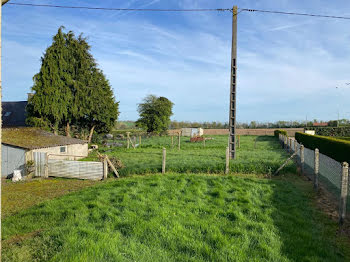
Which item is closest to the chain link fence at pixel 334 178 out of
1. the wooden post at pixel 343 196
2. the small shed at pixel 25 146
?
the wooden post at pixel 343 196

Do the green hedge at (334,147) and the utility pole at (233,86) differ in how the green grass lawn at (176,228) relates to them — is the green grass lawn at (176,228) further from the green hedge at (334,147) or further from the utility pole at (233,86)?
the utility pole at (233,86)

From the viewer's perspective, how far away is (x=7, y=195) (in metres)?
11.2

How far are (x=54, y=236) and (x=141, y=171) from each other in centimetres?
843

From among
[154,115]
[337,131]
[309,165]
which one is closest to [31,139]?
[309,165]

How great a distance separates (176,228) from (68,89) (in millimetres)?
25157

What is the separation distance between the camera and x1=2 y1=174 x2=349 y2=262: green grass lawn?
488 centimetres

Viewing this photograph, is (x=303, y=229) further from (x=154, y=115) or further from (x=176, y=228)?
(x=154, y=115)

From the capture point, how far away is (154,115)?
4997 cm

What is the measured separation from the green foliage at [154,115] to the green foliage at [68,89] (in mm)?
18329

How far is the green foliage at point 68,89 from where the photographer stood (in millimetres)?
25984

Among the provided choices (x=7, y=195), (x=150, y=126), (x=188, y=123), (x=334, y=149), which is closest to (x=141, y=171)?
(x=7, y=195)

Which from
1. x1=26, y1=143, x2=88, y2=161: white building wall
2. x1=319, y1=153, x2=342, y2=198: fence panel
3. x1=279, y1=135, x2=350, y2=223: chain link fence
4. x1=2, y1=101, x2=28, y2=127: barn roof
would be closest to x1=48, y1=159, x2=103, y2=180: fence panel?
x1=26, y1=143, x2=88, y2=161: white building wall

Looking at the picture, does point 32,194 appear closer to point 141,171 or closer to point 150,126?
point 141,171

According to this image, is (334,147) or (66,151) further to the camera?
(66,151)
